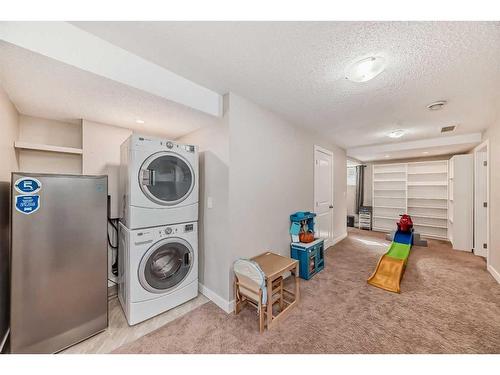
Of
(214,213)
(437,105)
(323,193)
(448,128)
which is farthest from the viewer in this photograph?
(323,193)

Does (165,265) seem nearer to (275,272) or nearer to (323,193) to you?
(275,272)

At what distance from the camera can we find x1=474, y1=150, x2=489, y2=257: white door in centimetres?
352

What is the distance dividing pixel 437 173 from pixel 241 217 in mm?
5872

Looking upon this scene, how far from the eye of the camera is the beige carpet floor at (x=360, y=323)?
1.50m

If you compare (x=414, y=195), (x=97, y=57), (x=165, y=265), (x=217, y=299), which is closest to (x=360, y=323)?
(x=217, y=299)

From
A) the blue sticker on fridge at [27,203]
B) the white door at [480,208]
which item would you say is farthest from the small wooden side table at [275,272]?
the white door at [480,208]

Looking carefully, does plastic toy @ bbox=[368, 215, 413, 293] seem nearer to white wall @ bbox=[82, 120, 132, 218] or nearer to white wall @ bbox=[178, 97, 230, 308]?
white wall @ bbox=[178, 97, 230, 308]

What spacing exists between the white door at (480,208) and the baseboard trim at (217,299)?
500cm

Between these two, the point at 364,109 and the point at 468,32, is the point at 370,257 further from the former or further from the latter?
the point at 468,32

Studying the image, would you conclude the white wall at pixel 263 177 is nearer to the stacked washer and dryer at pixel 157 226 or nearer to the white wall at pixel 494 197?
the stacked washer and dryer at pixel 157 226

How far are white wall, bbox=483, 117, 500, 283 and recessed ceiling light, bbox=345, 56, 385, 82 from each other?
2.78 metres

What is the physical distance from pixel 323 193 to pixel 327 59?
2804 millimetres

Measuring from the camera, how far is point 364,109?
2.47 m

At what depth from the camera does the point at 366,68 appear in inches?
58.3
